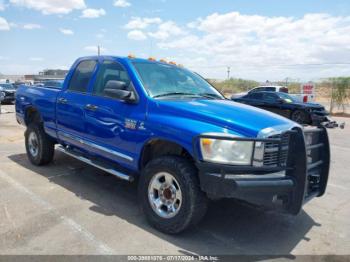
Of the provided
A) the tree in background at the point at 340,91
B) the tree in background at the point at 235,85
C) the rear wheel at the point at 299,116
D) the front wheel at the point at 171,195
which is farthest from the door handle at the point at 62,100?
the tree in background at the point at 235,85

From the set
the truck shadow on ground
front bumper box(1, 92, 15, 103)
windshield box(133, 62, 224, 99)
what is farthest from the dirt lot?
front bumper box(1, 92, 15, 103)

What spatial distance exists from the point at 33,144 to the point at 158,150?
3346 mm

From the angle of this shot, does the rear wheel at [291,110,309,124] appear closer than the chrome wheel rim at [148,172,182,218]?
No

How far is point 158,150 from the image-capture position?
4.30 m

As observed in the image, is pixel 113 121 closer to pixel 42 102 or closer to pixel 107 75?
pixel 107 75

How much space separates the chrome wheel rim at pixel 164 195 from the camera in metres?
3.80

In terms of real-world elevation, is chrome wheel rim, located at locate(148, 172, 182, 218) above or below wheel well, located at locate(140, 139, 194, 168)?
below

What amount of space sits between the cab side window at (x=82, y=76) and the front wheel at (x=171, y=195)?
6.58ft

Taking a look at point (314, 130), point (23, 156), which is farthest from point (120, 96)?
point (23, 156)

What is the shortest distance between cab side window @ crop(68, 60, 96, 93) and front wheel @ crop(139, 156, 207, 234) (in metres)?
2.00

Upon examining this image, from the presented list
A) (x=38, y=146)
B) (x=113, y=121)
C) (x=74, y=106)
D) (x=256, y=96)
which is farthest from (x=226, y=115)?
(x=256, y=96)

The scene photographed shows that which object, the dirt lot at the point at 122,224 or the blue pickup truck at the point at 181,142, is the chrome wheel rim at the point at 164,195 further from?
the dirt lot at the point at 122,224

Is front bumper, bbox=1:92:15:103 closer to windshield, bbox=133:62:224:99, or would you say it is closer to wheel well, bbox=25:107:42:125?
wheel well, bbox=25:107:42:125

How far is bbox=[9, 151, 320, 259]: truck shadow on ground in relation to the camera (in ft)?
12.1
